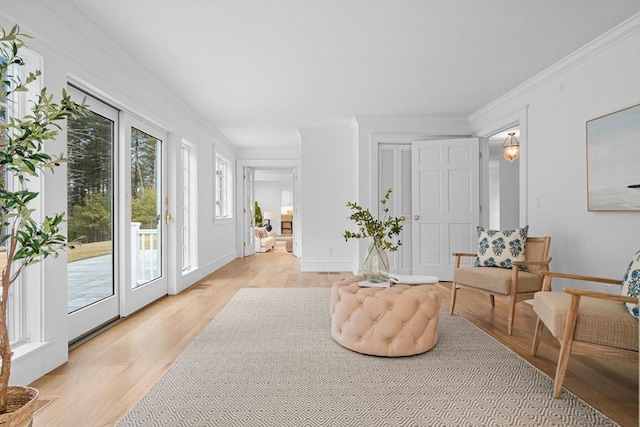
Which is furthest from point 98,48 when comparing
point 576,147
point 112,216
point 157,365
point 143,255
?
point 576,147

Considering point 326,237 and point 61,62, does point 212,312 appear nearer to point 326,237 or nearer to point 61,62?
point 61,62

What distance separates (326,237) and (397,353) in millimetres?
3797

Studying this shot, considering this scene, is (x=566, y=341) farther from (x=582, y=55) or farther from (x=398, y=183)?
(x=398, y=183)

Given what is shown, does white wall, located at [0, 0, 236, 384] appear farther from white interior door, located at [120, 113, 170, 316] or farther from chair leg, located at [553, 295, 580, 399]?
chair leg, located at [553, 295, 580, 399]

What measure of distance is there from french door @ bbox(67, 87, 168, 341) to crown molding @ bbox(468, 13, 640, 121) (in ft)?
13.0

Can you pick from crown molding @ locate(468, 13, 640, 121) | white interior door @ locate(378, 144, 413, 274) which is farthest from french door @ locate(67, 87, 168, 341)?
crown molding @ locate(468, 13, 640, 121)

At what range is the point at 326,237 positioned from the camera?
6246mm

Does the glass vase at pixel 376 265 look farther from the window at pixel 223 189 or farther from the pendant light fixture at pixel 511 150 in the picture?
the window at pixel 223 189

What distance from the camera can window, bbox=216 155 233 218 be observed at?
7.04 meters

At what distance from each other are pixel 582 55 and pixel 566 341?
8.46 ft

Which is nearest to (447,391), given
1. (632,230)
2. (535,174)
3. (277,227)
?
(632,230)

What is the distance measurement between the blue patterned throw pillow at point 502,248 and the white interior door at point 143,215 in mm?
3401

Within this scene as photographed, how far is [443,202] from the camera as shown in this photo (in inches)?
208

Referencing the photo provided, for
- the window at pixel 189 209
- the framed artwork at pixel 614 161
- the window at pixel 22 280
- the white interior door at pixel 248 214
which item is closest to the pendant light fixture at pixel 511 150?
the framed artwork at pixel 614 161
